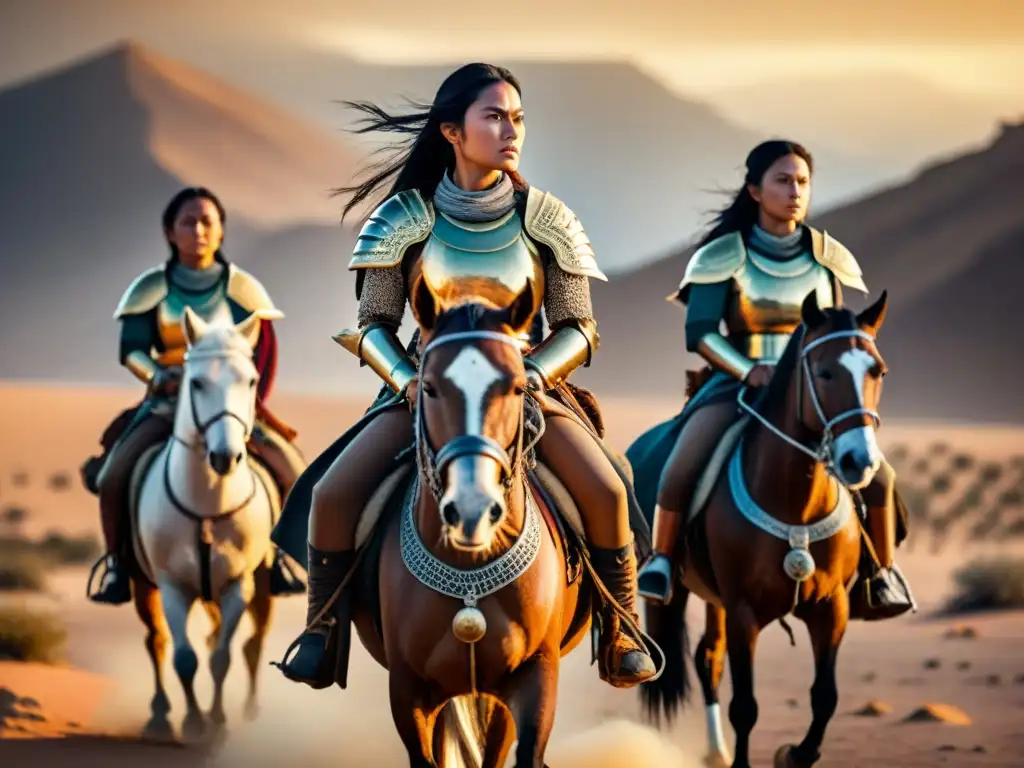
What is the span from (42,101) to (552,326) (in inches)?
3661

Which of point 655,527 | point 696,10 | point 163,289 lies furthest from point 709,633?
point 696,10

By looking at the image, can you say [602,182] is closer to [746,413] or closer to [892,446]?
[892,446]

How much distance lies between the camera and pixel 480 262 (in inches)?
270

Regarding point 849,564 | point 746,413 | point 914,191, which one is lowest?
point 849,564

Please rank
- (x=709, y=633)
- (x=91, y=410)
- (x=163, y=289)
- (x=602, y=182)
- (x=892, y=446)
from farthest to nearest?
(x=602, y=182) → (x=91, y=410) → (x=892, y=446) → (x=163, y=289) → (x=709, y=633)

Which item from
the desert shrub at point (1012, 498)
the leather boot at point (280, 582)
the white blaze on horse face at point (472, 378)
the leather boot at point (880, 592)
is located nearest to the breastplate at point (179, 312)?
the leather boot at point (280, 582)

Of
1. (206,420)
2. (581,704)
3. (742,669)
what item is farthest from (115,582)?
(742,669)

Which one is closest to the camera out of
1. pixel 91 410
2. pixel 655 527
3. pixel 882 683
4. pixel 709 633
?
pixel 655 527

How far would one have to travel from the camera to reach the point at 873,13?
3393 inches

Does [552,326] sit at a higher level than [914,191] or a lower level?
lower

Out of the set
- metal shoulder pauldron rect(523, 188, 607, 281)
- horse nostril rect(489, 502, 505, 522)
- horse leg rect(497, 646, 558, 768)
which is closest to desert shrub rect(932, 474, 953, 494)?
metal shoulder pauldron rect(523, 188, 607, 281)

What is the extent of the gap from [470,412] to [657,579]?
4322 millimetres

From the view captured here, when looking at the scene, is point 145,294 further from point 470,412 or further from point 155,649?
point 470,412

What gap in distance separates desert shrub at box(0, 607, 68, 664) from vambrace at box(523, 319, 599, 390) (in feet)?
32.9
